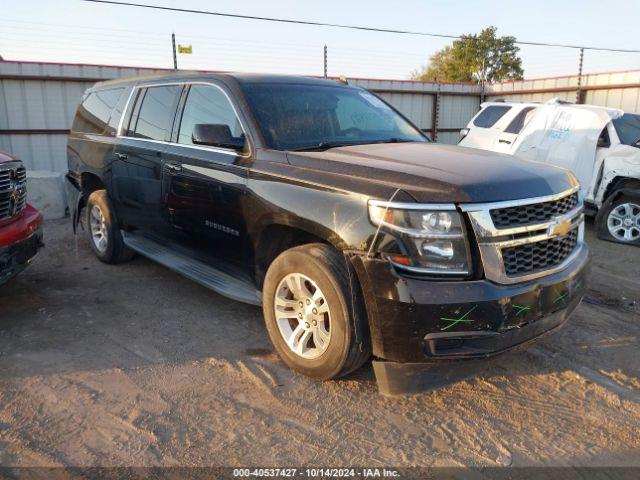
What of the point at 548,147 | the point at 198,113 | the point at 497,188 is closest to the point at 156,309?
the point at 198,113

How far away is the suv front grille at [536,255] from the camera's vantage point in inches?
110

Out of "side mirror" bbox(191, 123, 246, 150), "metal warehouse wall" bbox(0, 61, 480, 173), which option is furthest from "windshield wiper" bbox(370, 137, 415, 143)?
"metal warehouse wall" bbox(0, 61, 480, 173)

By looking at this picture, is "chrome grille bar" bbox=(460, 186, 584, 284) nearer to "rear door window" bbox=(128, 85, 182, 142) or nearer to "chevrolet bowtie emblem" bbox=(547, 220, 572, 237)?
"chevrolet bowtie emblem" bbox=(547, 220, 572, 237)

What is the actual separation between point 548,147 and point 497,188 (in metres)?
6.23

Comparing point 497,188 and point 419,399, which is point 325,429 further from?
point 497,188

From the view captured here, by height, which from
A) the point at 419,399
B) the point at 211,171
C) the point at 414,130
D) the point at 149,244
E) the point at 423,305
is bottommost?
the point at 419,399

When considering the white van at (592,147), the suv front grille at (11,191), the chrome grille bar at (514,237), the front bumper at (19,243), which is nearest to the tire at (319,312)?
the chrome grille bar at (514,237)

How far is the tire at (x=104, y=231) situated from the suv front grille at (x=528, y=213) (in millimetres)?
4146

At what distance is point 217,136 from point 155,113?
1534 mm

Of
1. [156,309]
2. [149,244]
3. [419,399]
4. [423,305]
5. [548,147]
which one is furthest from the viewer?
[548,147]

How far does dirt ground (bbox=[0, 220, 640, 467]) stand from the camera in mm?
2652

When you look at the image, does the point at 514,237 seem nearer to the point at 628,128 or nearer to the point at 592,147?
the point at 592,147

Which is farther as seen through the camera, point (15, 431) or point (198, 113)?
point (198, 113)

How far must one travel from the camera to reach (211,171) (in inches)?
155
